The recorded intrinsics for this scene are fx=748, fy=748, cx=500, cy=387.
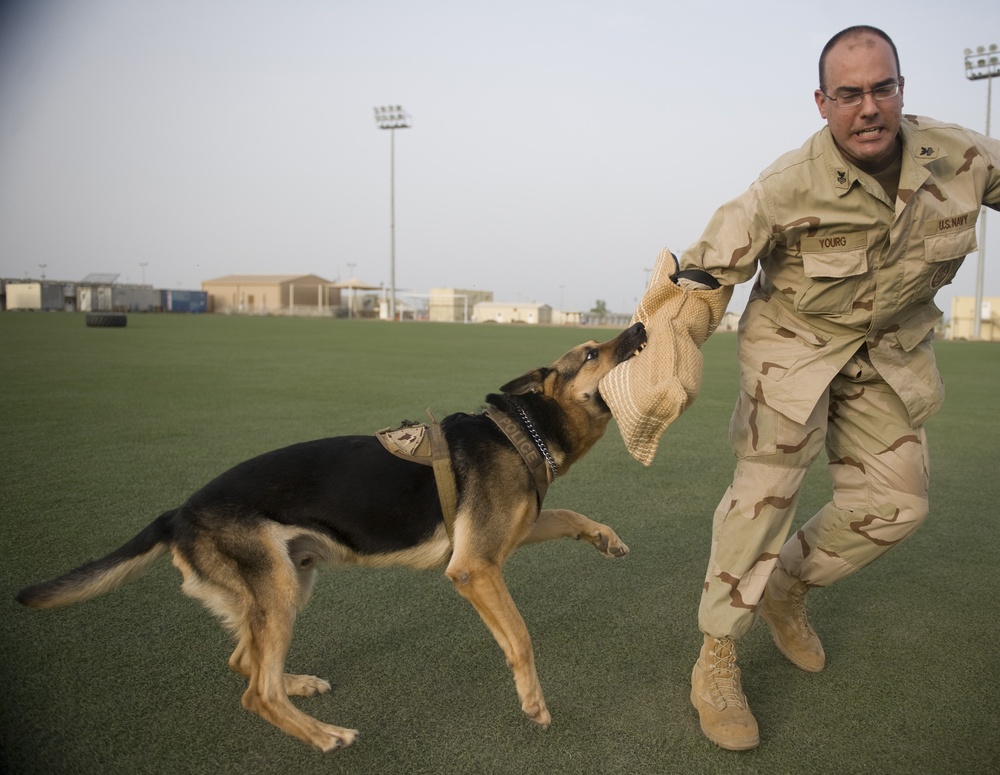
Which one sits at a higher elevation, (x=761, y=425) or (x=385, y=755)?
(x=761, y=425)

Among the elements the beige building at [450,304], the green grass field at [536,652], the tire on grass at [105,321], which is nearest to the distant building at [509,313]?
the beige building at [450,304]

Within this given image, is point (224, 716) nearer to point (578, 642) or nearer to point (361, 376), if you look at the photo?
point (578, 642)

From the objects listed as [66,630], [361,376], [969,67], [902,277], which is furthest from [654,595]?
[969,67]

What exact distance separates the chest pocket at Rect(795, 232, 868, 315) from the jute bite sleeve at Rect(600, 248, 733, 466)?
30 cm

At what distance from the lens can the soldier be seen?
270 cm

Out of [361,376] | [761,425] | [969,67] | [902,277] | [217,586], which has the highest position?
[969,67]

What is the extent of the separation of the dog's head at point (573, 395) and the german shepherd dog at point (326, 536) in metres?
0.02

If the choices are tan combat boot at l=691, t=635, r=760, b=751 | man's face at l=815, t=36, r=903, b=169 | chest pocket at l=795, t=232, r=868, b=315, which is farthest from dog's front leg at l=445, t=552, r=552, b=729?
man's face at l=815, t=36, r=903, b=169

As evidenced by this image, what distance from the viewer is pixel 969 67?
32031 mm

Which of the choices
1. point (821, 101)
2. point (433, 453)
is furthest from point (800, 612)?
point (821, 101)

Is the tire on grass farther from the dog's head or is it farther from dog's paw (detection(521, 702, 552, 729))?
dog's paw (detection(521, 702, 552, 729))

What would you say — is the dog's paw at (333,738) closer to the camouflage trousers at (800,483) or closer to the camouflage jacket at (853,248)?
the camouflage trousers at (800,483)

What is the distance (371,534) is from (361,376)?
34.6ft

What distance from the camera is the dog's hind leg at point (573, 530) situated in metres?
3.39
